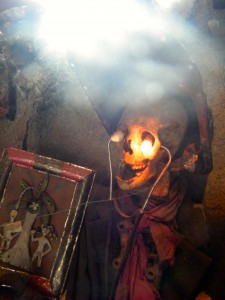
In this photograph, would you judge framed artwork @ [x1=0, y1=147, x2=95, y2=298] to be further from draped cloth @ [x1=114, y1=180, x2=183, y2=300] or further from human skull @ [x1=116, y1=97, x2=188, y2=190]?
draped cloth @ [x1=114, y1=180, x2=183, y2=300]

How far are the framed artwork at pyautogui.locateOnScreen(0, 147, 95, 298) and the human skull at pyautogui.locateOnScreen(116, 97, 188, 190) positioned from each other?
0.54 m

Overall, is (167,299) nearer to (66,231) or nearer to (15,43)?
(66,231)

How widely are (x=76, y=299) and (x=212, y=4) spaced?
13.6 feet

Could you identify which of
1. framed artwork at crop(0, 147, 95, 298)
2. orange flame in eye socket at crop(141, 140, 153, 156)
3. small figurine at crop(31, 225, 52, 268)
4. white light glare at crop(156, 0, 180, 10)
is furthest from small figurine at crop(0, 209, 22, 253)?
white light glare at crop(156, 0, 180, 10)

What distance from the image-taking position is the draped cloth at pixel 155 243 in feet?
11.9

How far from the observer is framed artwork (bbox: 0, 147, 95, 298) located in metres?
3.80

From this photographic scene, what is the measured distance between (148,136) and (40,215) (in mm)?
1704

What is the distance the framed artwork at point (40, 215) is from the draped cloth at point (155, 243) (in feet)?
2.40

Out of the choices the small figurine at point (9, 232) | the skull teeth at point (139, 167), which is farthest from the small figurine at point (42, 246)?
the skull teeth at point (139, 167)

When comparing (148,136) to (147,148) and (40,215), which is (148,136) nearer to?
(147,148)

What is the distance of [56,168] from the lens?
3.98 m

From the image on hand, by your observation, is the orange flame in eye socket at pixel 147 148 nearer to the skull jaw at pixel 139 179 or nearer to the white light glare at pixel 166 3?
the skull jaw at pixel 139 179

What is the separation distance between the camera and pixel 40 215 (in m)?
3.92

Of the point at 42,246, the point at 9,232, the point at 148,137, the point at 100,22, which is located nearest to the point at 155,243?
the point at 148,137
